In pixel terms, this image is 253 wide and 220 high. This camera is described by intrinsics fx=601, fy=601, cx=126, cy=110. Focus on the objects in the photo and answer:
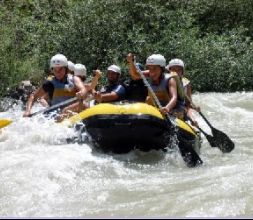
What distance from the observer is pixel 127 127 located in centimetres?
652

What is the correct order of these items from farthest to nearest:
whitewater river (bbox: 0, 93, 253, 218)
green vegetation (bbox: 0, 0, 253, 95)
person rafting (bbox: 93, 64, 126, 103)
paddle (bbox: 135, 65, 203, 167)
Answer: green vegetation (bbox: 0, 0, 253, 95) → person rafting (bbox: 93, 64, 126, 103) → paddle (bbox: 135, 65, 203, 167) → whitewater river (bbox: 0, 93, 253, 218)

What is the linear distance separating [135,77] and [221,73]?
8.08 metres

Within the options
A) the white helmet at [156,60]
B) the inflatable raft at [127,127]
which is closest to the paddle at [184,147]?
the inflatable raft at [127,127]

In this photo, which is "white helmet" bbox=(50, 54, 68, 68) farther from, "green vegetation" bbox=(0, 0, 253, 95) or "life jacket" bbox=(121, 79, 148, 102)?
"green vegetation" bbox=(0, 0, 253, 95)

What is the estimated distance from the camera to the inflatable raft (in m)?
6.50

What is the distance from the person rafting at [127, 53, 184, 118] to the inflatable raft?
42 cm

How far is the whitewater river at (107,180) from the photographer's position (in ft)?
15.4

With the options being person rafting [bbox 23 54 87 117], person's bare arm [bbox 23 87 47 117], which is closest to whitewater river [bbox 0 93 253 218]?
person's bare arm [bbox 23 87 47 117]

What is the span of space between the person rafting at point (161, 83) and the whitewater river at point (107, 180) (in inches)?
27.6

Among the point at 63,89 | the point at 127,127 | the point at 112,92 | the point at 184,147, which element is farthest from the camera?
the point at 63,89

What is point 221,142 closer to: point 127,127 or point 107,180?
point 127,127

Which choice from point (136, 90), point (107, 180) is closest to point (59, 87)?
point (136, 90)

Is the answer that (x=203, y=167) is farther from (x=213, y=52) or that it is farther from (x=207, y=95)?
(x=213, y=52)

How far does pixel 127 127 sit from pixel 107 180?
1.01m
